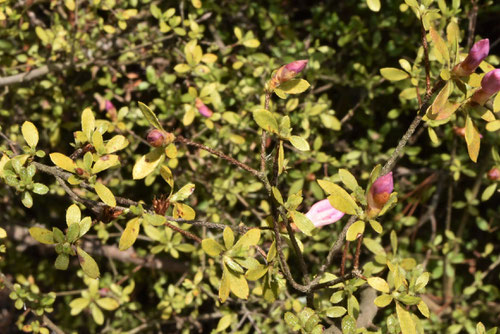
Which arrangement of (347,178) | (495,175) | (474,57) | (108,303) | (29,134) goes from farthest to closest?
(108,303)
(495,175)
(29,134)
(347,178)
(474,57)

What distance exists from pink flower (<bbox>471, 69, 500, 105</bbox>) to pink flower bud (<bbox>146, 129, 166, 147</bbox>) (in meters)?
0.62

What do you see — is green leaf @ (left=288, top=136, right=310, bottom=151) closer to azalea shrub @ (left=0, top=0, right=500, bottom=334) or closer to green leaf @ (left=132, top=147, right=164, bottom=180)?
green leaf @ (left=132, top=147, right=164, bottom=180)

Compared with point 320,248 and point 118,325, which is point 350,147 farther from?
point 118,325

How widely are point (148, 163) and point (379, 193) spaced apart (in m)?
0.45

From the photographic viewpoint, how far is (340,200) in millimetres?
958

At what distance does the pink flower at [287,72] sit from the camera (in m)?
1.05

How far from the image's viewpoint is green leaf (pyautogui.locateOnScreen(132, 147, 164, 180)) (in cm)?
101

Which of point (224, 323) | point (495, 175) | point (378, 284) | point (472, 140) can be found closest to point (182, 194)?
point (378, 284)

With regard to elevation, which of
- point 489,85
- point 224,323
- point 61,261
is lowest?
point 224,323

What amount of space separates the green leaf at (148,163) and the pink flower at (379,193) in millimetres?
421

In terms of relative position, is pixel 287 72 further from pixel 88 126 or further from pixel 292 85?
pixel 88 126

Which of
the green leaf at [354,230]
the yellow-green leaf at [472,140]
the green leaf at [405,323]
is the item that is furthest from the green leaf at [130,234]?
the yellow-green leaf at [472,140]

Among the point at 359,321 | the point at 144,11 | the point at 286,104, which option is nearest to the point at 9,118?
the point at 144,11

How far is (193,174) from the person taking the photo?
193 cm
